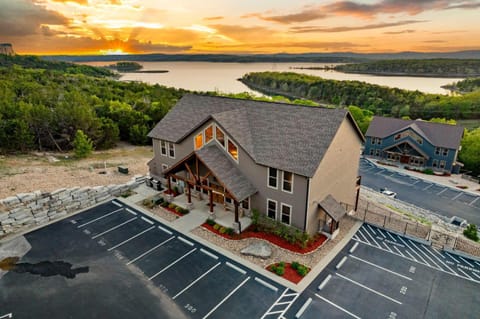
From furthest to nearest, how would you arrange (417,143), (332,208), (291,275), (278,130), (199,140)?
(417,143) < (199,140) < (278,130) < (332,208) < (291,275)

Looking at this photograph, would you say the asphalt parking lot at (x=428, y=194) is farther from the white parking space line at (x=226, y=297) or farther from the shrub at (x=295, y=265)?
the white parking space line at (x=226, y=297)

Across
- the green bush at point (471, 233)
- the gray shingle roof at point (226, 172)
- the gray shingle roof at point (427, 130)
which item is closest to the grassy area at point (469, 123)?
the gray shingle roof at point (427, 130)

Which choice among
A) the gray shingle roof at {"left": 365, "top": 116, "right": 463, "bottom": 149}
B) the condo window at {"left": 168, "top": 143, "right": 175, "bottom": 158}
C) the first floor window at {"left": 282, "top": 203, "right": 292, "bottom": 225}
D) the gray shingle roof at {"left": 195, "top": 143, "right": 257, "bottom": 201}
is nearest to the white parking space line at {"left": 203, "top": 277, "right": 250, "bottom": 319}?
the first floor window at {"left": 282, "top": 203, "right": 292, "bottom": 225}

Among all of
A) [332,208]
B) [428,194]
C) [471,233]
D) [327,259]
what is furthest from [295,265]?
[428,194]

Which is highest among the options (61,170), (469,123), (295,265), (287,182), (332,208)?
(287,182)

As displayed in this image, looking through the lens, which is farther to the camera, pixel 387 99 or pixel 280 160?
pixel 387 99

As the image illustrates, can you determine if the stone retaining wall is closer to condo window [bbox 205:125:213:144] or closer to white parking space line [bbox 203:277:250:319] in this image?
condo window [bbox 205:125:213:144]

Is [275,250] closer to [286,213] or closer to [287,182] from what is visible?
[286,213]
